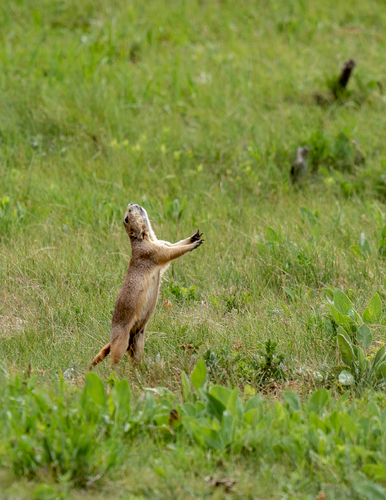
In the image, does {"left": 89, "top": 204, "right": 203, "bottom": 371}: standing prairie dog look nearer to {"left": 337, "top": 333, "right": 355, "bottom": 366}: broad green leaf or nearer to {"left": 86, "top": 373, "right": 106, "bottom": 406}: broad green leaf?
{"left": 86, "top": 373, "right": 106, "bottom": 406}: broad green leaf

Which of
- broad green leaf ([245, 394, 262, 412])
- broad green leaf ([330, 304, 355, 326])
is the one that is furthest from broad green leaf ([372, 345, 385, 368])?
broad green leaf ([245, 394, 262, 412])

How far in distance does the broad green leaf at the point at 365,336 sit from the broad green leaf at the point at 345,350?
0.13m

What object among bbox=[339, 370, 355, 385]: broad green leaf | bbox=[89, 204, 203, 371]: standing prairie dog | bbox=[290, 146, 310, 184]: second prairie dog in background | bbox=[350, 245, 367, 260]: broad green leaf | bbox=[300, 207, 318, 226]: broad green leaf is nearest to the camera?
bbox=[339, 370, 355, 385]: broad green leaf

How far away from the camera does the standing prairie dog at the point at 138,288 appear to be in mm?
3953

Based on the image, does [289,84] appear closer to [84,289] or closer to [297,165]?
[297,165]

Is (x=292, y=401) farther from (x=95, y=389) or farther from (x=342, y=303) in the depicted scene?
(x=342, y=303)

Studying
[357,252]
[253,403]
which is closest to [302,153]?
[357,252]

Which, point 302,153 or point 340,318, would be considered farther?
point 302,153

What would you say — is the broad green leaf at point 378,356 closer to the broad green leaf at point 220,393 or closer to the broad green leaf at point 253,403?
the broad green leaf at point 253,403

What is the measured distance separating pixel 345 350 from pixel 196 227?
2.93m

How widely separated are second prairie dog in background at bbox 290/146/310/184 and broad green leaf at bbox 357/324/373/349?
415 centimetres

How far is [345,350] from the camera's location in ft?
12.6

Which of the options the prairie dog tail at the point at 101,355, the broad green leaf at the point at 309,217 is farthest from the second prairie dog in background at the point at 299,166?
the prairie dog tail at the point at 101,355

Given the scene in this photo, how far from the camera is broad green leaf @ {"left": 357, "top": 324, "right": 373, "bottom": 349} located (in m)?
3.91
